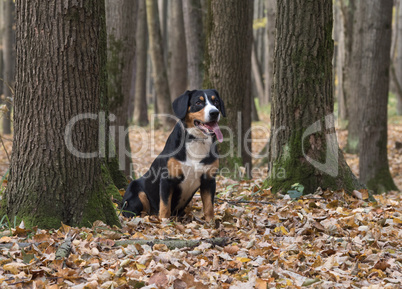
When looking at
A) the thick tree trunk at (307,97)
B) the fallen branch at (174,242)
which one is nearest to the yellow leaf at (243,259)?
the fallen branch at (174,242)

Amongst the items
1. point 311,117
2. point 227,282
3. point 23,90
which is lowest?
point 227,282

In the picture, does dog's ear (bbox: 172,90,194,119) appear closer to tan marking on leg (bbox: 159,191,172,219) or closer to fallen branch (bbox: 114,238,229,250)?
tan marking on leg (bbox: 159,191,172,219)

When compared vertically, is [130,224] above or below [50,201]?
below

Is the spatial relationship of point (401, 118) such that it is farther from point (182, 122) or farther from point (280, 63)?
point (182, 122)

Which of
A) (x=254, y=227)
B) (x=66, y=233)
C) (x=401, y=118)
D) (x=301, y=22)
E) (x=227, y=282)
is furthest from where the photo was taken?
(x=401, y=118)

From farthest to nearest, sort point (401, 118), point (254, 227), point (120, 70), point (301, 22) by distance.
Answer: point (401, 118) → point (120, 70) → point (301, 22) → point (254, 227)

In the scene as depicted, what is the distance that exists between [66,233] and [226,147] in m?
5.21

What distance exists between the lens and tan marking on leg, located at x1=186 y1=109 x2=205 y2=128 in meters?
A: 5.28

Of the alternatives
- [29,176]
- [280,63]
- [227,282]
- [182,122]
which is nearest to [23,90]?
[29,176]

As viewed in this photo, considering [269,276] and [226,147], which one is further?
[226,147]

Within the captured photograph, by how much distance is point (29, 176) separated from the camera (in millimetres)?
4508

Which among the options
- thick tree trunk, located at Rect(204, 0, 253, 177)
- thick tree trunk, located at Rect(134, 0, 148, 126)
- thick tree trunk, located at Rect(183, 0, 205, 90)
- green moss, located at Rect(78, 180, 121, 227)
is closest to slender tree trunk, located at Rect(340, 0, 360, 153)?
thick tree trunk, located at Rect(204, 0, 253, 177)

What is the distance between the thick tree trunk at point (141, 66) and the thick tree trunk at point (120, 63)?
404 inches

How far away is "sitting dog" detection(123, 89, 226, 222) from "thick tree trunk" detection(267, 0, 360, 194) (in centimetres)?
125
